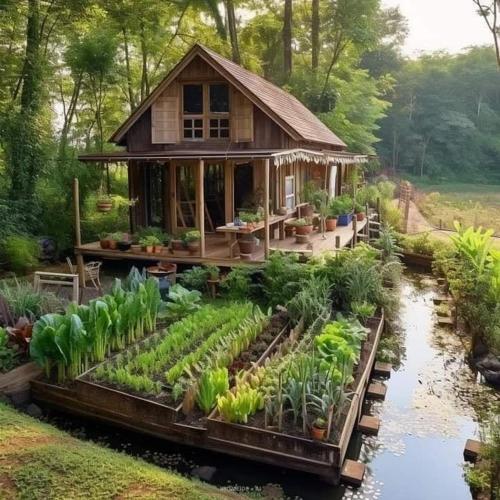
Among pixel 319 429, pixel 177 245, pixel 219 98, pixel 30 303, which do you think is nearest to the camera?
pixel 319 429

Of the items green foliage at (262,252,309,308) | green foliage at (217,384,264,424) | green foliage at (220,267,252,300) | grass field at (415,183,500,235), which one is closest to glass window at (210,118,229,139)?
green foliage at (220,267,252,300)

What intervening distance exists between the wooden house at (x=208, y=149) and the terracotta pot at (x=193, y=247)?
0.61m

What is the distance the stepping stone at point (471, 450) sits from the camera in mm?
5633

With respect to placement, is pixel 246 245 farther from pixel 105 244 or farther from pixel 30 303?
pixel 30 303

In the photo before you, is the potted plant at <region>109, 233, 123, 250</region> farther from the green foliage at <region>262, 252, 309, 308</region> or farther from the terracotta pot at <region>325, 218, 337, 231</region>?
the terracotta pot at <region>325, 218, 337, 231</region>

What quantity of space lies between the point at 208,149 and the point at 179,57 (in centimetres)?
1270

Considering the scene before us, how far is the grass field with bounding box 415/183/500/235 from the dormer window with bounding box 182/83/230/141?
32.1 feet

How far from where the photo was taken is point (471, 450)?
5668 mm

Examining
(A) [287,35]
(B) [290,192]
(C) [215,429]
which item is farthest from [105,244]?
(A) [287,35]

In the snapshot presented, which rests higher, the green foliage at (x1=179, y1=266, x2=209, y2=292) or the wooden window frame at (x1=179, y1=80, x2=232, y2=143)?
the wooden window frame at (x1=179, y1=80, x2=232, y2=143)

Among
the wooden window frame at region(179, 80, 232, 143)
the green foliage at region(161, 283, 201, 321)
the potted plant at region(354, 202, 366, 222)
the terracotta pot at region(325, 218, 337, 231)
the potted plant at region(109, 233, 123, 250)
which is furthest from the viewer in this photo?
the potted plant at region(354, 202, 366, 222)

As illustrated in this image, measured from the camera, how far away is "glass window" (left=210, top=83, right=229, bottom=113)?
43.6 ft

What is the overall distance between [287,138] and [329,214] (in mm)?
3455

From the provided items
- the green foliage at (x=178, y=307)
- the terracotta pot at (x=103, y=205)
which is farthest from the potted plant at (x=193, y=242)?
the green foliage at (x=178, y=307)
